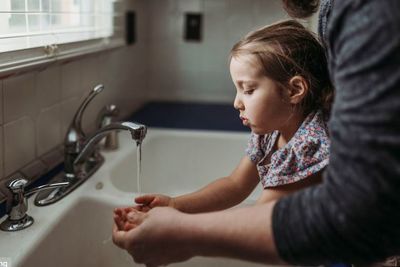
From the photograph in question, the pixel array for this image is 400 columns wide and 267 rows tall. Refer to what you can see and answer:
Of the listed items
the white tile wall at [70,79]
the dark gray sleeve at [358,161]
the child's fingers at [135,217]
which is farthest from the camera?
the white tile wall at [70,79]

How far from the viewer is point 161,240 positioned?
53 cm

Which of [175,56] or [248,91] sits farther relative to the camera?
[175,56]

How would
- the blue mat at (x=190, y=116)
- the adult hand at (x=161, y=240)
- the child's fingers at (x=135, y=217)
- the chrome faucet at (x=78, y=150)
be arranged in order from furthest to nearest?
the blue mat at (x=190, y=116) < the chrome faucet at (x=78, y=150) < the child's fingers at (x=135, y=217) < the adult hand at (x=161, y=240)

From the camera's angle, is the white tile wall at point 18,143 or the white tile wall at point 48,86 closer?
the white tile wall at point 18,143

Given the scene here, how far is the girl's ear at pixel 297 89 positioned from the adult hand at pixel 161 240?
0.29 m

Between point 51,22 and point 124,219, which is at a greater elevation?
point 51,22

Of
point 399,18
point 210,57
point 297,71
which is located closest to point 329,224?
point 399,18

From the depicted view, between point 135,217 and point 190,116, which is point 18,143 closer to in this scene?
point 135,217

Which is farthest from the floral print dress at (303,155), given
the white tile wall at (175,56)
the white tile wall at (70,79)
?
the white tile wall at (175,56)

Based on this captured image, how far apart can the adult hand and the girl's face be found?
0.85ft

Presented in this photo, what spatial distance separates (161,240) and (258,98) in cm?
30

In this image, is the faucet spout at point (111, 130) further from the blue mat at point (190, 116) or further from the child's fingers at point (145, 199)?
the blue mat at point (190, 116)

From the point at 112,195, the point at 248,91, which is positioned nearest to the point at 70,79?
the point at 112,195

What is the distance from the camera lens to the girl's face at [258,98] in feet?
2.39
